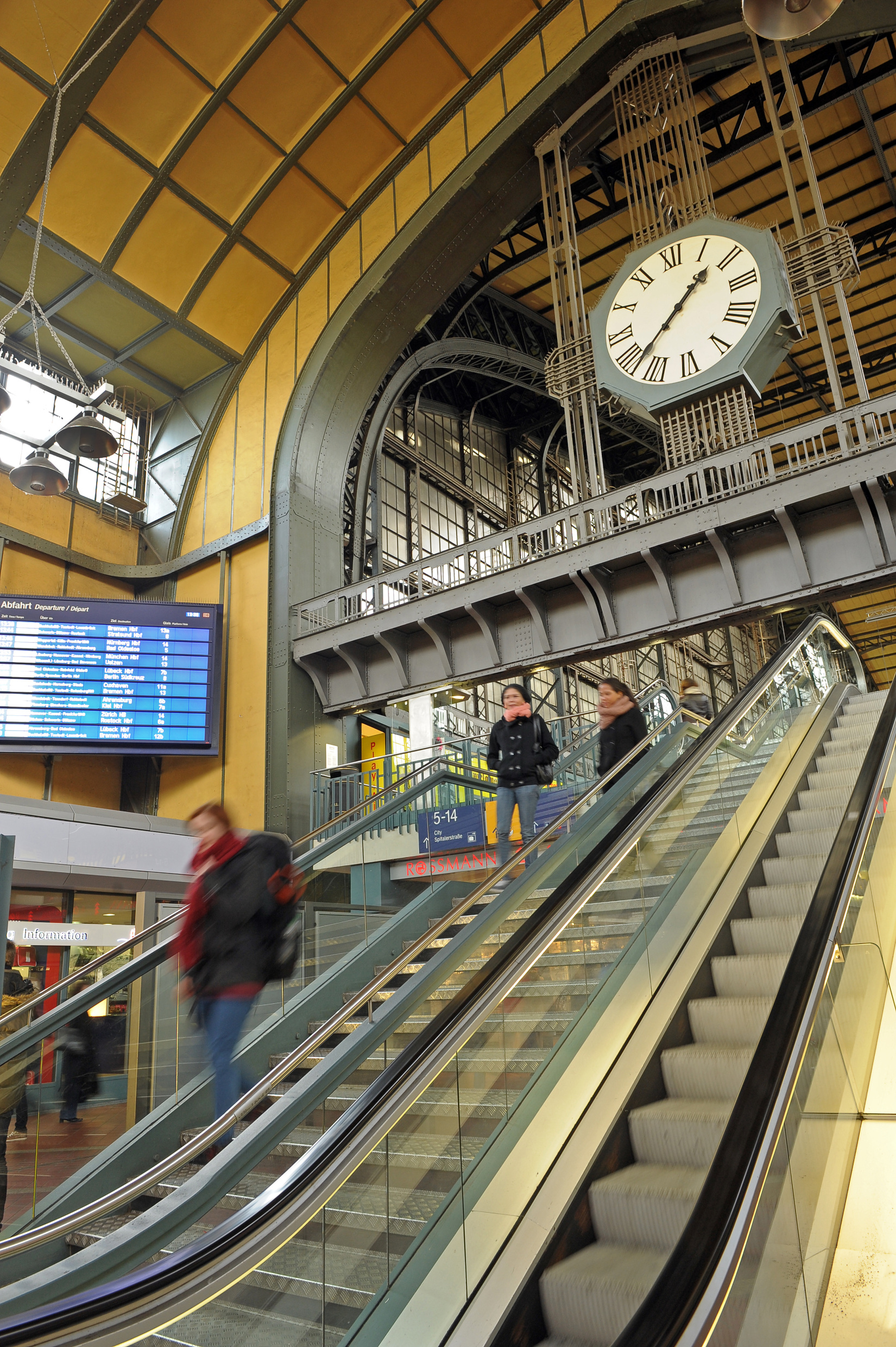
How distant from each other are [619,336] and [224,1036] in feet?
42.5

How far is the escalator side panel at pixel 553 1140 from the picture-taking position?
282cm

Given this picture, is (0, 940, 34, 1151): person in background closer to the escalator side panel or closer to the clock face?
the escalator side panel

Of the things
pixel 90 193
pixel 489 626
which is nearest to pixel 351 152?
pixel 90 193

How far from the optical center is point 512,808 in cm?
729

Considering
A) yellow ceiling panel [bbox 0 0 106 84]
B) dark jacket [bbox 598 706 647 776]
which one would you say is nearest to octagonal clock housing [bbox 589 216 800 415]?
dark jacket [bbox 598 706 647 776]

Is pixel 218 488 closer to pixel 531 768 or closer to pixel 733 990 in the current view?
pixel 531 768

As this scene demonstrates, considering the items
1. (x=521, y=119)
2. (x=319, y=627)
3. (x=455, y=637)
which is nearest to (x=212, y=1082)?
(x=455, y=637)

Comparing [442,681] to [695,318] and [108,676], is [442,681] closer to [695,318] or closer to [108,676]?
[108,676]

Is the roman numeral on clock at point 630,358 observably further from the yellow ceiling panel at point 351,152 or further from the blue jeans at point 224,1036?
the blue jeans at point 224,1036

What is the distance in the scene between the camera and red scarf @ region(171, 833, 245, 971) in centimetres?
417

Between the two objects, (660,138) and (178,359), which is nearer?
(660,138)

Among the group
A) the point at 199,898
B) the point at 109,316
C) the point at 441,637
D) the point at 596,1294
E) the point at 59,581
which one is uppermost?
the point at 109,316

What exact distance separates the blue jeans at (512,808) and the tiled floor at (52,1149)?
3.34 meters

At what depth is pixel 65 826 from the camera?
1269 centimetres
